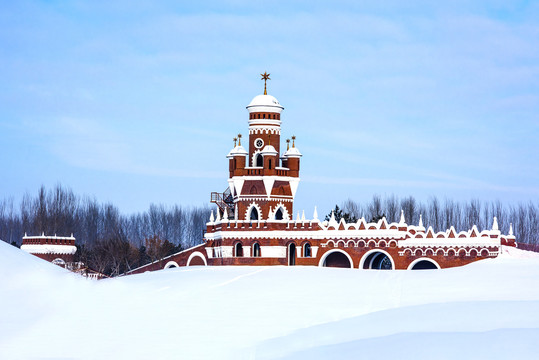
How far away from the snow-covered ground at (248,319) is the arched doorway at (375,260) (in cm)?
2691

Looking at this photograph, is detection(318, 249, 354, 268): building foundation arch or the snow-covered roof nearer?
detection(318, 249, 354, 268): building foundation arch

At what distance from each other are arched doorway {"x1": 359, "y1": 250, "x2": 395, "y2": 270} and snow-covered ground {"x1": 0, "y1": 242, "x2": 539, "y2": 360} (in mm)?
26910

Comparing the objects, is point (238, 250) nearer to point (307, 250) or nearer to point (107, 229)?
point (307, 250)

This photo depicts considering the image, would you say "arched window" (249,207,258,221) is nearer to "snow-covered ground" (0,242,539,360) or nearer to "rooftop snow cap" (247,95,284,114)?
"rooftop snow cap" (247,95,284,114)

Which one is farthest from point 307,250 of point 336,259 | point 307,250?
point 336,259

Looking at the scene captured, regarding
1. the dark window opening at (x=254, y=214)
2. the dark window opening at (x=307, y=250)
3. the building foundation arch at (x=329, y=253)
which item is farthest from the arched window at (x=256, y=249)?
the building foundation arch at (x=329, y=253)

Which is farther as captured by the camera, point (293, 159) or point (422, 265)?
point (293, 159)

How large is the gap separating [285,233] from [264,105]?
27.3ft

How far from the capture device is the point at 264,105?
54.2m

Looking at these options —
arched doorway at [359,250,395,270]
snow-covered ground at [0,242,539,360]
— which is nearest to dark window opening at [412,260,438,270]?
arched doorway at [359,250,395,270]

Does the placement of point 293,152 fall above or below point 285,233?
above

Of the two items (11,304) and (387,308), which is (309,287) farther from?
(11,304)

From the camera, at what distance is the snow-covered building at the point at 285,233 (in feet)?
158

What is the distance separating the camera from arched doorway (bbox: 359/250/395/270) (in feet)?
162
